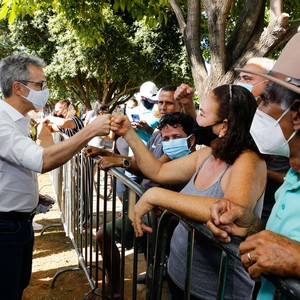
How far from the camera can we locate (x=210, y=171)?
2158mm

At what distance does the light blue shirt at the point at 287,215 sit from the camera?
50.3 inches

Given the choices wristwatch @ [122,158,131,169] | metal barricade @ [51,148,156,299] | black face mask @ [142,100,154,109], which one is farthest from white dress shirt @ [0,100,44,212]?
black face mask @ [142,100,154,109]

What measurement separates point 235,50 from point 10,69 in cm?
340

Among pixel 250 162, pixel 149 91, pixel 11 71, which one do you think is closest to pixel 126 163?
pixel 11 71

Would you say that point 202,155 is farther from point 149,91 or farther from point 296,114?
point 149,91

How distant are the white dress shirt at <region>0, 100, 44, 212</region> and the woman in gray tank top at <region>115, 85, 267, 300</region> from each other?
884 mm

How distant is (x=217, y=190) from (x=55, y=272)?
10.2ft

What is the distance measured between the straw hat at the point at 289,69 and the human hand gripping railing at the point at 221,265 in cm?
59

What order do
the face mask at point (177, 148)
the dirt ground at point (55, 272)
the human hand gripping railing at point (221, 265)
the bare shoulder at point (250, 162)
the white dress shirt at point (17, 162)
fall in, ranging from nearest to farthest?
1. the human hand gripping railing at point (221, 265)
2. the bare shoulder at point (250, 162)
3. the white dress shirt at point (17, 162)
4. the face mask at point (177, 148)
5. the dirt ground at point (55, 272)

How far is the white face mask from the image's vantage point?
A: 1.45 meters

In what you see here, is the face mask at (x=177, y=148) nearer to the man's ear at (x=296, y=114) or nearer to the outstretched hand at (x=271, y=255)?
the man's ear at (x=296, y=114)

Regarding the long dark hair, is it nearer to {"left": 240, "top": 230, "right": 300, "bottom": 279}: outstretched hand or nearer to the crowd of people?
the crowd of people

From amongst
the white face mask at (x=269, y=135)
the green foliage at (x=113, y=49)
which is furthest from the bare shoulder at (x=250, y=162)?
the green foliage at (x=113, y=49)

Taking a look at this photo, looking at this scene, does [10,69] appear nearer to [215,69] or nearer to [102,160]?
[102,160]
